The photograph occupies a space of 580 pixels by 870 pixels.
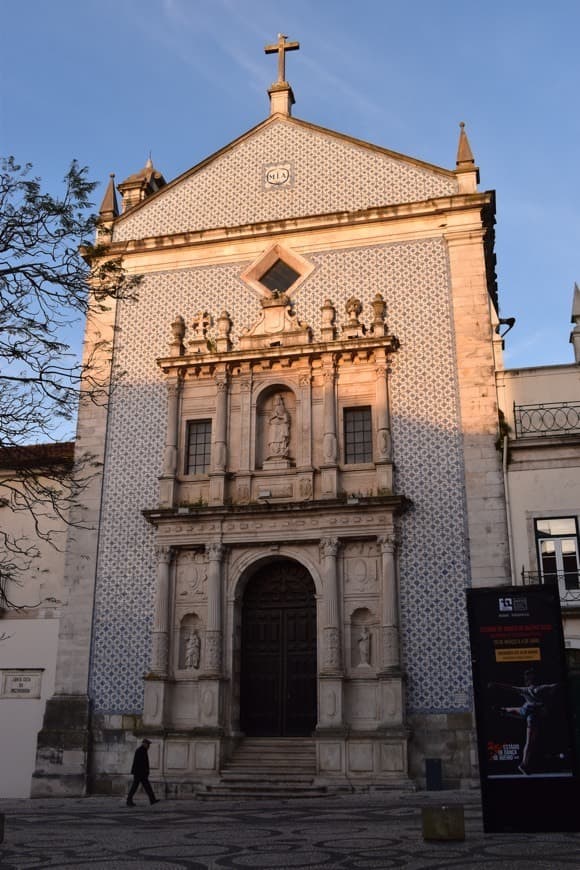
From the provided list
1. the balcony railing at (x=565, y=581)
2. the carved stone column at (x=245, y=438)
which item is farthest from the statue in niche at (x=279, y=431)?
the balcony railing at (x=565, y=581)

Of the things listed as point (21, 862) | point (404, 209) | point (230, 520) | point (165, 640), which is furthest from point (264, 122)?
point (21, 862)

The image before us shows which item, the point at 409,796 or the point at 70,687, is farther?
the point at 70,687

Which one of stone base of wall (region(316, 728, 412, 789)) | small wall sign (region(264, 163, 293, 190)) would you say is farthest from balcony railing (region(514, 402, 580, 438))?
small wall sign (region(264, 163, 293, 190))

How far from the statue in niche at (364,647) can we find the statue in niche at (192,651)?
3381 millimetres

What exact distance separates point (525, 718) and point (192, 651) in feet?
34.1

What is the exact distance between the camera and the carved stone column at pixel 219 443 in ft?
63.7

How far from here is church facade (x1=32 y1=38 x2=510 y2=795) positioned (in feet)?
58.2

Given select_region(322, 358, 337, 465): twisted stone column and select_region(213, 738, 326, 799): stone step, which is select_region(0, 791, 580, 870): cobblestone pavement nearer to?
select_region(213, 738, 326, 799): stone step

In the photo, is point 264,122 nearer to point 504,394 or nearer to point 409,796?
point 504,394

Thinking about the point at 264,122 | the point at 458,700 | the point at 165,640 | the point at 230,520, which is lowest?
the point at 458,700

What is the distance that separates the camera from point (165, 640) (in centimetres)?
1875

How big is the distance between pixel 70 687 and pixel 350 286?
10.7 meters

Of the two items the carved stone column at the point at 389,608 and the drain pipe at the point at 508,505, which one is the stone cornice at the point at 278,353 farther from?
the carved stone column at the point at 389,608

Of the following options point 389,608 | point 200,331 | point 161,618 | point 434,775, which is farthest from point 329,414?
point 434,775
